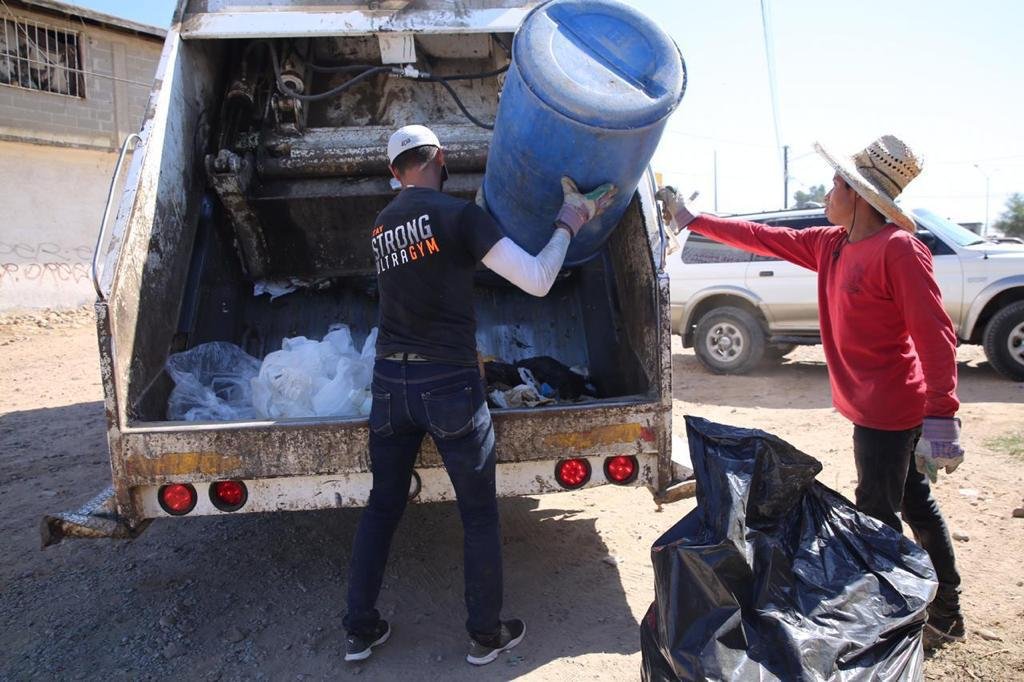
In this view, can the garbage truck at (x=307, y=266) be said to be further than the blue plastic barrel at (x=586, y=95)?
Yes

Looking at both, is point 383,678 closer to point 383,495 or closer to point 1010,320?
point 383,495

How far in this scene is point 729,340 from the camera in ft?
25.9

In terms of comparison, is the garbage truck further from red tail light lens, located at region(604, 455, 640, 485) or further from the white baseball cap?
the white baseball cap

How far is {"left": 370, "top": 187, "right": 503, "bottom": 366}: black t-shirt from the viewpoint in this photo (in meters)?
2.37

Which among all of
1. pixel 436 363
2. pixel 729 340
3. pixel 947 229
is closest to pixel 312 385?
pixel 436 363

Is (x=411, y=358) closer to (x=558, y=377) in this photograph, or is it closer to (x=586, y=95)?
(x=586, y=95)

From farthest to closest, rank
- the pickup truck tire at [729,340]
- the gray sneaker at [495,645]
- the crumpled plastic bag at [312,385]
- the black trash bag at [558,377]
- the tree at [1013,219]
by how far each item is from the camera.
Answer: the tree at [1013,219] < the pickup truck tire at [729,340] < the black trash bag at [558,377] < the crumpled plastic bag at [312,385] < the gray sneaker at [495,645]

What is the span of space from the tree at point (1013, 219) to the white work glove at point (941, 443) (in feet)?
124

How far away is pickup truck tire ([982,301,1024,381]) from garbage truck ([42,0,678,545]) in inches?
189

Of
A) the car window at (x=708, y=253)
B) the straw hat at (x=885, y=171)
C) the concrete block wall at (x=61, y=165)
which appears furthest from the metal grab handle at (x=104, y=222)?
the concrete block wall at (x=61, y=165)

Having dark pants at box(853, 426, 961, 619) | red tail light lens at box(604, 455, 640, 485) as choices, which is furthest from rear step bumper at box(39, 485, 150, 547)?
dark pants at box(853, 426, 961, 619)

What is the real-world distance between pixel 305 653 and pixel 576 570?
1141 mm

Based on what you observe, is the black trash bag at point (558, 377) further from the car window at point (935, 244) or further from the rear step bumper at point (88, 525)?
the car window at point (935, 244)

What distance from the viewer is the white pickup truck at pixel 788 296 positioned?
6.85m
